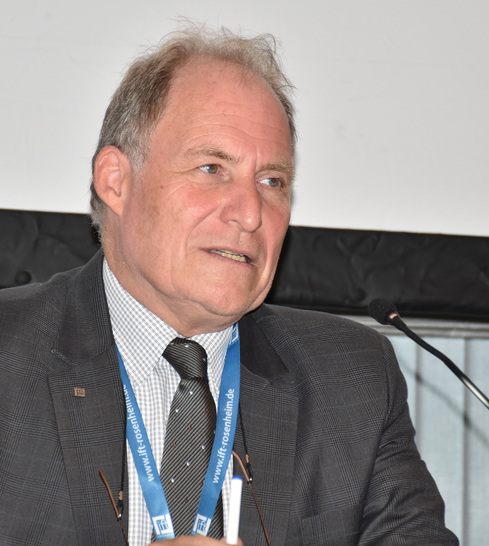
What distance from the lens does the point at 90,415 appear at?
1.85 meters

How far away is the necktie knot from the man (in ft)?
0.07

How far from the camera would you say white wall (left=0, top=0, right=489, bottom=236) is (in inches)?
105

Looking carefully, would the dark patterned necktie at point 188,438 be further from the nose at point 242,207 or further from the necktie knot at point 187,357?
the nose at point 242,207

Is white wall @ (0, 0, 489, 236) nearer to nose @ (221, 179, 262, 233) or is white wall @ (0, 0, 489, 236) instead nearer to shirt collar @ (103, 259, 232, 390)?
shirt collar @ (103, 259, 232, 390)

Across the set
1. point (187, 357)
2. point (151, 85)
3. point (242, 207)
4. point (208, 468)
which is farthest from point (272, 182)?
point (208, 468)

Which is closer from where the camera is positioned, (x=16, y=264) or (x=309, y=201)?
(x=16, y=264)

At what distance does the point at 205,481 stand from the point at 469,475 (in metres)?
1.43

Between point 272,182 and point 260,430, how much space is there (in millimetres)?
655

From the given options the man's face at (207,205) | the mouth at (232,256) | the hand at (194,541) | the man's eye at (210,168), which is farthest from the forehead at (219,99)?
the hand at (194,541)

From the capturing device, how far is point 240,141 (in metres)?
1.99

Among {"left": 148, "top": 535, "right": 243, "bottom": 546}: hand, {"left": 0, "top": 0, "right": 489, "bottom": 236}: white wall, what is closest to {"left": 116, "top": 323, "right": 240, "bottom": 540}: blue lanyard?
{"left": 148, "top": 535, "right": 243, "bottom": 546}: hand

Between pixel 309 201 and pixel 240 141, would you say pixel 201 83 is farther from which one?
pixel 309 201

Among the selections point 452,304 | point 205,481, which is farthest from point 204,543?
point 452,304

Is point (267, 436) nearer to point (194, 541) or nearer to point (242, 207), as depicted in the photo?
point (194, 541)
